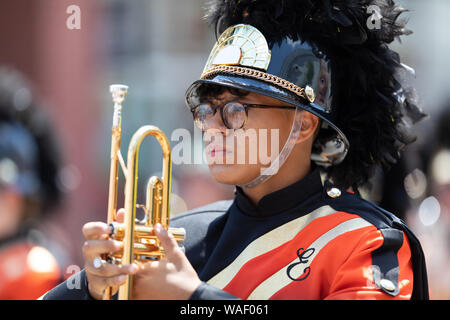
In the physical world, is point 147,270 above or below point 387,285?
above

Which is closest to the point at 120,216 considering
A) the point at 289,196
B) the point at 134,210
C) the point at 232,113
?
the point at 134,210

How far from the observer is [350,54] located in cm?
304

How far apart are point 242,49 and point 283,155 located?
51 cm

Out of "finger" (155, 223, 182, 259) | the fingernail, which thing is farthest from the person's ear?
the fingernail

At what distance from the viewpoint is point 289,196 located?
2865mm

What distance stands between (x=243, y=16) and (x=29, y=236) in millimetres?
2387

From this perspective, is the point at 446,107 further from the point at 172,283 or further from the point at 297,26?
the point at 172,283

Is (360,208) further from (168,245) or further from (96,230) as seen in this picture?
(96,230)

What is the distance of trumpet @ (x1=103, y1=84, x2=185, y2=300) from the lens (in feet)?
7.41

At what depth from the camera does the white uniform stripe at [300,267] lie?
8.48 ft

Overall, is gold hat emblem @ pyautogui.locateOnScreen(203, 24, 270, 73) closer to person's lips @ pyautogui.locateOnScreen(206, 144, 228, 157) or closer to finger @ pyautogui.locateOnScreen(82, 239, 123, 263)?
person's lips @ pyautogui.locateOnScreen(206, 144, 228, 157)

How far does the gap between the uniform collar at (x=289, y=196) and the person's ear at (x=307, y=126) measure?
184 millimetres

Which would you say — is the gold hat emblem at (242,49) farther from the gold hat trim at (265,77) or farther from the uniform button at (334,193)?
the uniform button at (334,193)
